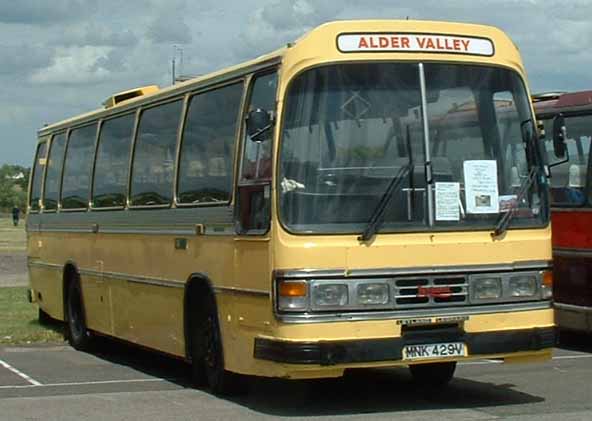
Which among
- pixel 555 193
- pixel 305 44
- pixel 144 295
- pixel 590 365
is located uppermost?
pixel 305 44

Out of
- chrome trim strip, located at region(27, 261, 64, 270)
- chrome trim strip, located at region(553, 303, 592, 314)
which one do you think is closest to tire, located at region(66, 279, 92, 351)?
chrome trim strip, located at region(27, 261, 64, 270)

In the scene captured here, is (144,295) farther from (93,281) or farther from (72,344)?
(72,344)

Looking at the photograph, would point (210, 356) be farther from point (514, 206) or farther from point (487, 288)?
point (514, 206)

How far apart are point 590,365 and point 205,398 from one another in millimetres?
4712

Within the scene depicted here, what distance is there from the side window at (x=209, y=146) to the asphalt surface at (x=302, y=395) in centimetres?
190

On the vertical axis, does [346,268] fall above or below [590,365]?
above

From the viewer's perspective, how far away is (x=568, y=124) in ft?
52.7

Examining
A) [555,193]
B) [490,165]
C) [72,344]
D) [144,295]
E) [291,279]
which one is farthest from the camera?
[72,344]

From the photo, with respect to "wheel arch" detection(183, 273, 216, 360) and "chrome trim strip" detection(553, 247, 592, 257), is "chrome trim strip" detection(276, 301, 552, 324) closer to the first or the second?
"wheel arch" detection(183, 273, 216, 360)

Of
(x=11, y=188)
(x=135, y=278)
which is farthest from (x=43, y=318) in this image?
(x=11, y=188)

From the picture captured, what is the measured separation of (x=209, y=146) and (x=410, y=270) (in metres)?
2.77

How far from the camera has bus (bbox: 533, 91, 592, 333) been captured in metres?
15.3

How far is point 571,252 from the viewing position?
15.5 meters

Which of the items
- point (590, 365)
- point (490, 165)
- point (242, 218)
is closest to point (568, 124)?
point (590, 365)
